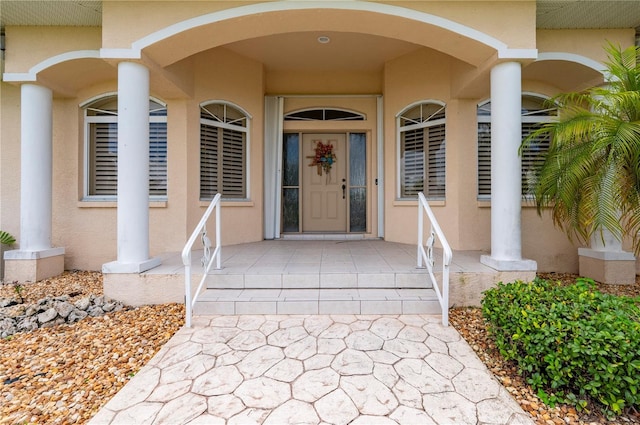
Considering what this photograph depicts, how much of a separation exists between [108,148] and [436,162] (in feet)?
17.3

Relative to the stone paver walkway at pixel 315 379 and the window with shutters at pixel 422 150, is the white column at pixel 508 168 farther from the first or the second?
the window with shutters at pixel 422 150

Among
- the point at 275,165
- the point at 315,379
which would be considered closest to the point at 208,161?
the point at 275,165

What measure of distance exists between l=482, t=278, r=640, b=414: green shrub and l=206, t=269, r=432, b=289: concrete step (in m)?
0.97

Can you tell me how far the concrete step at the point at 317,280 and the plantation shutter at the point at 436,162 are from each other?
2.23m

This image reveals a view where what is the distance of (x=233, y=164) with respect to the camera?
5449 millimetres

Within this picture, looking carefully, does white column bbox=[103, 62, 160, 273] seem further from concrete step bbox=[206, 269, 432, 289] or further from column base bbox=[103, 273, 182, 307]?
concrete step bbox=[206, 269, 432, 289]

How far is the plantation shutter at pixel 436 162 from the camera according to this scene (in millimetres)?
5066

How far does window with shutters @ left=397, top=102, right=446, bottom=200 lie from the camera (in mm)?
5098

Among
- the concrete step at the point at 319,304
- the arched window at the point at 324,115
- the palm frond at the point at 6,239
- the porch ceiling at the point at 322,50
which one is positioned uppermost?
the porch ceiling at the point at 322,50

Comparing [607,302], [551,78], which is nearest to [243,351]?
[607,302]

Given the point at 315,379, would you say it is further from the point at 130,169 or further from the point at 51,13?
the point at 51,13

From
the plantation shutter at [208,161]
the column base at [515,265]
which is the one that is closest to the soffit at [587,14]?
the column base at [515,265]

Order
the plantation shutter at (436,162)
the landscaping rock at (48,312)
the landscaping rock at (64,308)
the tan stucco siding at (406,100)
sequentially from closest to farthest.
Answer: the landscaping rock at (48,312), the landscaping rock at (64,308), the tan stucco siding at (406,100), the plantation shutter at (436,162)

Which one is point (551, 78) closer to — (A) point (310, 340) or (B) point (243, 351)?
(A) point (310, 340)
